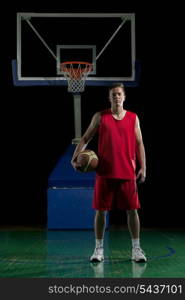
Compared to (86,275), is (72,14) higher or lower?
higher

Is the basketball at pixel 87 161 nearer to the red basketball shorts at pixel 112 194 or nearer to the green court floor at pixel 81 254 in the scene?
the red basketball shorts at pixel 112 194

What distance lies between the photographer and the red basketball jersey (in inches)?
157

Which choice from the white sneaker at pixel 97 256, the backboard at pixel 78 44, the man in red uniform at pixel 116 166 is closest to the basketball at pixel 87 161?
the man in red uniform at pixel 116 166

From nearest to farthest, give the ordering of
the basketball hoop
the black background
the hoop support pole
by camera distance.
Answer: the basketball hoop, the hoop support pole, the black background

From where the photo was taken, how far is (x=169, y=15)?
24.8 ft

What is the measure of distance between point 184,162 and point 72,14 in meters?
2.63

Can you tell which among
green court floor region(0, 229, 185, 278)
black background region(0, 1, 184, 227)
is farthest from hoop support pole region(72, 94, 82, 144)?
green court floor region(0, 229, 185, 278)

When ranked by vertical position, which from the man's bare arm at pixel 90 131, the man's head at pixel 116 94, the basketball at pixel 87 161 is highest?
the man's head at pixel 116 94

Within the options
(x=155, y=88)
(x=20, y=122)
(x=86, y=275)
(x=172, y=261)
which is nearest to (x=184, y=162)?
(x=155, y=88)

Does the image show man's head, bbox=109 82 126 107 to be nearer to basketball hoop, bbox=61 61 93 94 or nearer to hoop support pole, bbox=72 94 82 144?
basketball hoop, bbox=61 61 93 94

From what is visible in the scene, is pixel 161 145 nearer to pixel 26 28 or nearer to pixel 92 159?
pixel 26 28

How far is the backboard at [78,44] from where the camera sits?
704 centimetres

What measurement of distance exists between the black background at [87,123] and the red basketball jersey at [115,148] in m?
3.64

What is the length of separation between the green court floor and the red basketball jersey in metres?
0.69
